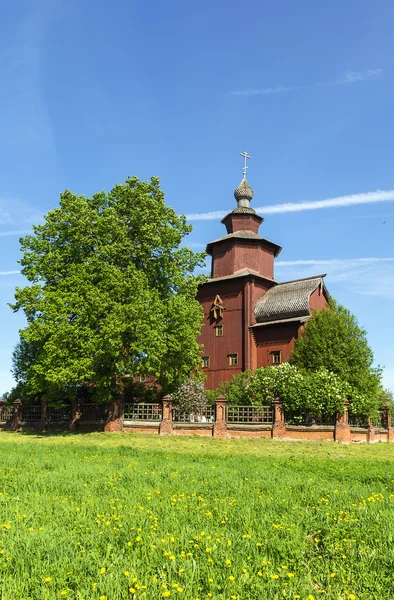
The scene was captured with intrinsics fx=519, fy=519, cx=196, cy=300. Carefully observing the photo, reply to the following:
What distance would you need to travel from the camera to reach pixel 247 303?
118 feet

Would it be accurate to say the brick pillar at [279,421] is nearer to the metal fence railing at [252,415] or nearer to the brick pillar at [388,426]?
the metal fence railing at [252,415]

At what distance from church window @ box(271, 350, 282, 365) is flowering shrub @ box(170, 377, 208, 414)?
7175mm

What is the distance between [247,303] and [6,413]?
17.3m

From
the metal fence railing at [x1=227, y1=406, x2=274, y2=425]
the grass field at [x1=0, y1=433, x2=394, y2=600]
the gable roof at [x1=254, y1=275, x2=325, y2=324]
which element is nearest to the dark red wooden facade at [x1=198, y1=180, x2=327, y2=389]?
the gable roof at [x1=254, y1=275, x2=325, y2=324]

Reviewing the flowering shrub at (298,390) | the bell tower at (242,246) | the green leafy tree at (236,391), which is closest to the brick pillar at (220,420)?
the flowering shrub at (298,390)

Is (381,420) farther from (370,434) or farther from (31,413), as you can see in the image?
(31,413)

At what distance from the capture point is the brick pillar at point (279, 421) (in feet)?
81.6

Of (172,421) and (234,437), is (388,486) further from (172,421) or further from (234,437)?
(172,421)

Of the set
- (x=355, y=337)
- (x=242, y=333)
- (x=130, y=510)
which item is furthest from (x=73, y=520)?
(x=242, y=333)

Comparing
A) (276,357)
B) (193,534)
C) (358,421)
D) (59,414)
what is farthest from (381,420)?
(193,534)

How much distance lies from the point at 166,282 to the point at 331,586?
23016mm

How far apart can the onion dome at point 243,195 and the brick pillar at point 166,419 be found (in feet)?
66.2

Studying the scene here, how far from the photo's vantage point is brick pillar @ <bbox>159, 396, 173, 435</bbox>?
84.3ft

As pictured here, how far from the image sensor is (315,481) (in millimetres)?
10609
